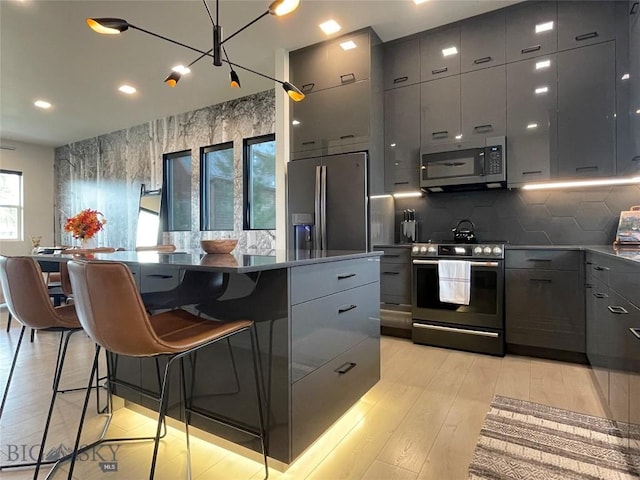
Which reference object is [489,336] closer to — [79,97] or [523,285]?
[523,285]

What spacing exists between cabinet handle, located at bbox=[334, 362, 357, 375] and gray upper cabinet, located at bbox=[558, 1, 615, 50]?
300cm

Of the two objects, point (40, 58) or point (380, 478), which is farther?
point (40, 58)

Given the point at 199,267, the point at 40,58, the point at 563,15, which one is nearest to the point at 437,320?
the point at 199,267

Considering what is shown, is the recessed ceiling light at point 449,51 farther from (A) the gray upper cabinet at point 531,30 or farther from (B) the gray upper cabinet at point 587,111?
(B) the gray upper cabinet at point 587,111

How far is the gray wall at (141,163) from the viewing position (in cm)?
461

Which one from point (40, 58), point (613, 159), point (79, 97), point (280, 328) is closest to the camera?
point (280, 328)

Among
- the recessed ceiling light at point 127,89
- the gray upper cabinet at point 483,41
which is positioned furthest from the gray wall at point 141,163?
the gray upper cabinet at point 483,41

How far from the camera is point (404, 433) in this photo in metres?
1.73

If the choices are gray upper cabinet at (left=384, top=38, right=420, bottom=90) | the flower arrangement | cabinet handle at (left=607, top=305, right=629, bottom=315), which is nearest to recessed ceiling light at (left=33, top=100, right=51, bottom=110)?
the flower arrangement

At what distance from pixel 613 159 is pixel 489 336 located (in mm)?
1646

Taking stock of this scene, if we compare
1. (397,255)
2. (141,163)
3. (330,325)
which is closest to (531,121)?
(397,255)

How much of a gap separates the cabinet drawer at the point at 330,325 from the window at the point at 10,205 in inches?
296

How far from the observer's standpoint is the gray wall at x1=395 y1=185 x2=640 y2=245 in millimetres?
2900

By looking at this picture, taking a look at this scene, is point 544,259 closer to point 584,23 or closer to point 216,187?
point 584,23
